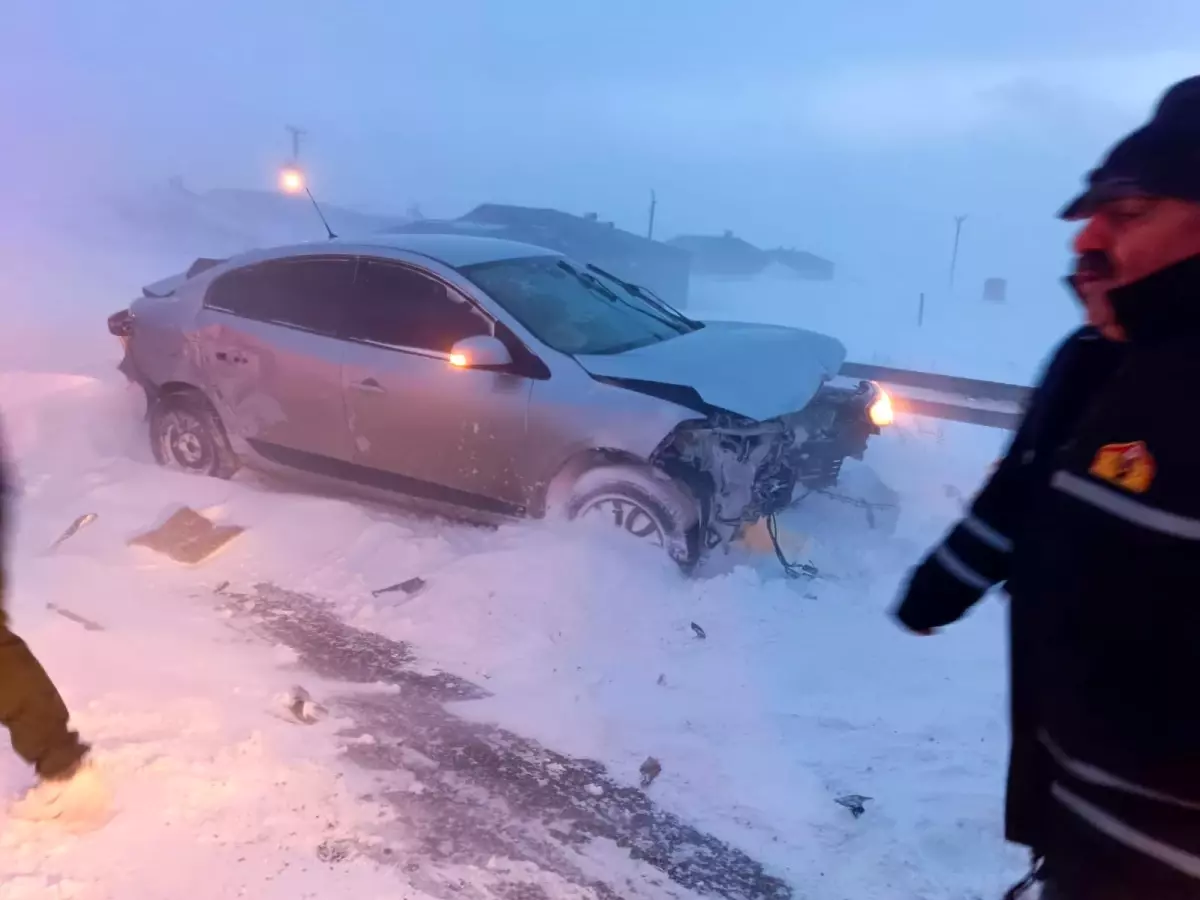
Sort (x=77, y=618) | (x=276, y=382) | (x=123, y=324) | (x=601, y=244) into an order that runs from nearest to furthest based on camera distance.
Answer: (x=77, y=618)
(x=276, y=382)
(x=123, y=324)
(x=601, y=244)

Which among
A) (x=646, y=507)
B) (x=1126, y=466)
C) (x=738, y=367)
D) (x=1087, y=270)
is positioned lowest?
(x=646, y=507)

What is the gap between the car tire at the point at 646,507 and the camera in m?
5.25

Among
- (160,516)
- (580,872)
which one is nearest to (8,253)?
(160,516)

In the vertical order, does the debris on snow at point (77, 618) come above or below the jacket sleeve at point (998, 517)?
below

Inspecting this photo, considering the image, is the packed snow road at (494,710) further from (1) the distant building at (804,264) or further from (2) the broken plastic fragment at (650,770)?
(1) the distant building at (804,264)

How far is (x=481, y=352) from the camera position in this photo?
17.6 ft

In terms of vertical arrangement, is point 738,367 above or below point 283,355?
above

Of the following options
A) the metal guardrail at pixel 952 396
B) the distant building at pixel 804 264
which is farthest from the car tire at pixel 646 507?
the distant building at pixel 804 264

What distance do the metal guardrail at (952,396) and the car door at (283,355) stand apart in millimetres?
5852

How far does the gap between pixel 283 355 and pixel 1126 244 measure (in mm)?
5344

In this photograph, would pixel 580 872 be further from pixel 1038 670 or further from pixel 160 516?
pixel 160 516

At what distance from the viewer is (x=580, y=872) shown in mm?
3270

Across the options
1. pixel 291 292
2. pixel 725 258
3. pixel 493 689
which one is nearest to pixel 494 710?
pixel 493 689

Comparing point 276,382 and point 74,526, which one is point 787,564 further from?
point 74,526
